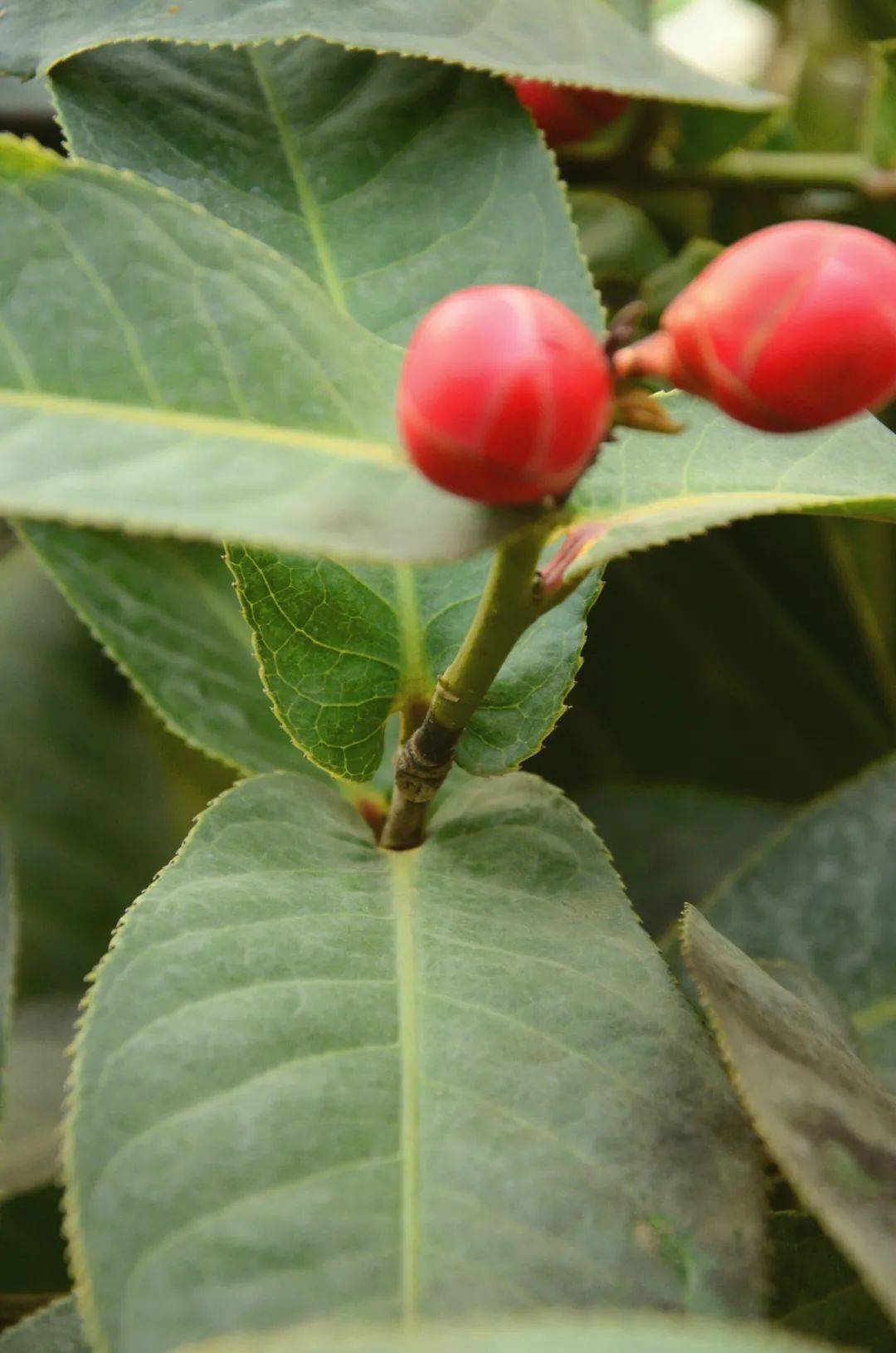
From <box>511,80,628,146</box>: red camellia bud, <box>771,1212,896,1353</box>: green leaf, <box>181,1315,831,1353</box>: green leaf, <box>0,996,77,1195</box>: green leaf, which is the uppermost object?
<box>511,80,628,146</box>: red camellia bud

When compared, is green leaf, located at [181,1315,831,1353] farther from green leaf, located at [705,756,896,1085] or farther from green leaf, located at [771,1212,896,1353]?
green leaf, located at [705,756,896,1085]

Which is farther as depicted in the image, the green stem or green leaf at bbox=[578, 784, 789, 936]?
green leaf at bbox=[578, 784, 789, 936]

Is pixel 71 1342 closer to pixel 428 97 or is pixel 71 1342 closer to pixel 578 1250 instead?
pixel 578 1250

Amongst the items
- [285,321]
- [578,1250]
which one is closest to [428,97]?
[285,321]

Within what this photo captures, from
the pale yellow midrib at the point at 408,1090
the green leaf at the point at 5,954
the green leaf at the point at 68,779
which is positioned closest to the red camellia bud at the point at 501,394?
the pale yellow midrib at the point at 408,1090

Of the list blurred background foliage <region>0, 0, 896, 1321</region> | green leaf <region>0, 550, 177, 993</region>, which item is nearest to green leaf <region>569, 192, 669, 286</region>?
blurred background foliage <region>0, 0, 896, 1321</region>

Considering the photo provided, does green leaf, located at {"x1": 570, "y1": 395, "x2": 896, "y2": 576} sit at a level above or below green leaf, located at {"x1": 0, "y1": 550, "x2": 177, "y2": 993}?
above

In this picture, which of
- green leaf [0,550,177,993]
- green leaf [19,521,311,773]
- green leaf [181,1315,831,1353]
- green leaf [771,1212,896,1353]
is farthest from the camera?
green leaf [0,550,177,993]
